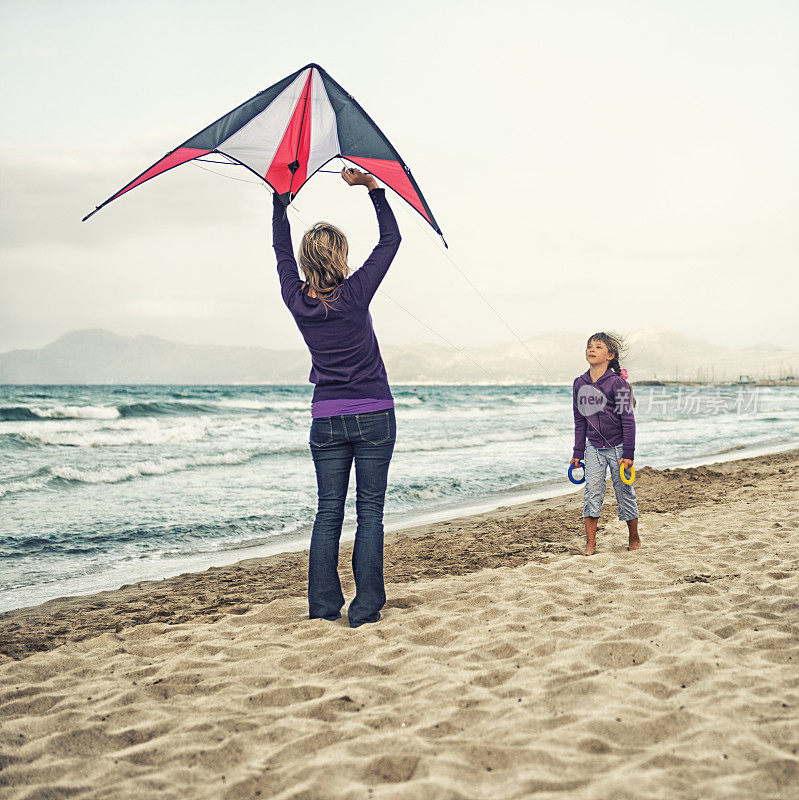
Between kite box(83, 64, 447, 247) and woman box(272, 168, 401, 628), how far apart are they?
25.5 inches

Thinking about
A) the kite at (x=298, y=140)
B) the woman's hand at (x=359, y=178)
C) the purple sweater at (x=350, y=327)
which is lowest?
the purple sweater at (x=350, y=327)

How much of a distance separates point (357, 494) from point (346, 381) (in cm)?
57

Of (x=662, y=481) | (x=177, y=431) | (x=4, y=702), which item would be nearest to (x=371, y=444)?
(x=4, y=702)

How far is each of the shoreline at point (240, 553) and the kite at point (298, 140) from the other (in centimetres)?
266

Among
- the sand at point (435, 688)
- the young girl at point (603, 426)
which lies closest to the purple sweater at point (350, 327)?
the sand at point (435, 688)

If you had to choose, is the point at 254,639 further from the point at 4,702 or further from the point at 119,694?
the point at 4,702

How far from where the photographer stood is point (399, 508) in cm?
765

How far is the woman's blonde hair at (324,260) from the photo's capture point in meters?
3.04

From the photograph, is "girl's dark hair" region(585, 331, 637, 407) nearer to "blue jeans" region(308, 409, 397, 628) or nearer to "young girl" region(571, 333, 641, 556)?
"young girl" region(571, 333, 641, 556)

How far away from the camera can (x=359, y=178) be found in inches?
123

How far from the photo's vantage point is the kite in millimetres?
3709

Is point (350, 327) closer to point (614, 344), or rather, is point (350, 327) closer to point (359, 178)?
point (359, 178)

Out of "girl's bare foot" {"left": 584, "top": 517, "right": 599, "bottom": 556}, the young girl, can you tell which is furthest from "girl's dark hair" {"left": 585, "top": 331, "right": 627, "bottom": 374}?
"girl's bare foot" {"left": 584, "top": 517, "right": 599, "bottom": 556}

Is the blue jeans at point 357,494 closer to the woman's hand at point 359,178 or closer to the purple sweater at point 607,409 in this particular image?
the woman's hand at point 359,178
